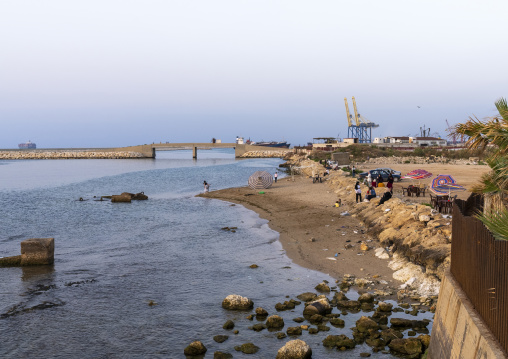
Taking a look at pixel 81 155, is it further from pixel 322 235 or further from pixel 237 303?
pixel 237 303

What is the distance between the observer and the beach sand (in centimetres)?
1831

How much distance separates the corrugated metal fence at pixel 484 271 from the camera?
248 inches

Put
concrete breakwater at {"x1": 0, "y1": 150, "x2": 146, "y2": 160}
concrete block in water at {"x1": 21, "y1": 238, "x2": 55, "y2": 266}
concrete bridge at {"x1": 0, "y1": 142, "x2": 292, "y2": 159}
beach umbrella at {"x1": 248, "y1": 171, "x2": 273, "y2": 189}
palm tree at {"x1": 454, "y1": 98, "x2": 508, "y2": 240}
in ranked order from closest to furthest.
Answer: palm tree at {"x1": 454, "y1": 98, "x2": 508, "y2": 240}
concrete block in water at {"x1": 21, "y1": 238, "x2": 55, "y2": 266}
beach umbrella at {"x1": 248, "y1": 171, "x2": 273, "y2": 189}
concrete bridge at {"x1": 0, "y1": 142, "x2": 292, "y2": 159}
concrete breakwater at {"x1": 0, "y1": 150, "x2": 146, "y2": 160}

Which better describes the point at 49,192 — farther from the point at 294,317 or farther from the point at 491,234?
the point at 491,234

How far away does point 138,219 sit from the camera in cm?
3422

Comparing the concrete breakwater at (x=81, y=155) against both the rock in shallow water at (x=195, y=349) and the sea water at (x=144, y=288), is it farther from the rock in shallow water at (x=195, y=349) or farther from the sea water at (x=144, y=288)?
the rock in shallow water at (x=195, y=349)

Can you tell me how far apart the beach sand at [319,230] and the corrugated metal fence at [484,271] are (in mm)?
4543

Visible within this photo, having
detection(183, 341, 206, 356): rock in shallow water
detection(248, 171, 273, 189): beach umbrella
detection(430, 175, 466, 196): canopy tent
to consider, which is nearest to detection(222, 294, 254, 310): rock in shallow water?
detection(183, 341, 206, 356): rock in shallow water

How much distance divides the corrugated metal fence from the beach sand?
179 inches

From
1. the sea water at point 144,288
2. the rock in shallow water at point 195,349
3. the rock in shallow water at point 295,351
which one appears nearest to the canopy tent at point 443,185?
the sea water at point 144,288

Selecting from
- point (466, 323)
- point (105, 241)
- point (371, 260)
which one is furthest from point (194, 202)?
point (466, 323)

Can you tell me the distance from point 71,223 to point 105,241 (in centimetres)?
844

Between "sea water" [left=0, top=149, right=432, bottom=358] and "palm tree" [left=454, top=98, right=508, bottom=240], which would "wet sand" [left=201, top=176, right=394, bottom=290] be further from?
"palm tree" [left=454, top=98, right=508, bottom=240]

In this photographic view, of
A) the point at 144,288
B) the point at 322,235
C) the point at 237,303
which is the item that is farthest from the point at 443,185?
the point at 144,288
